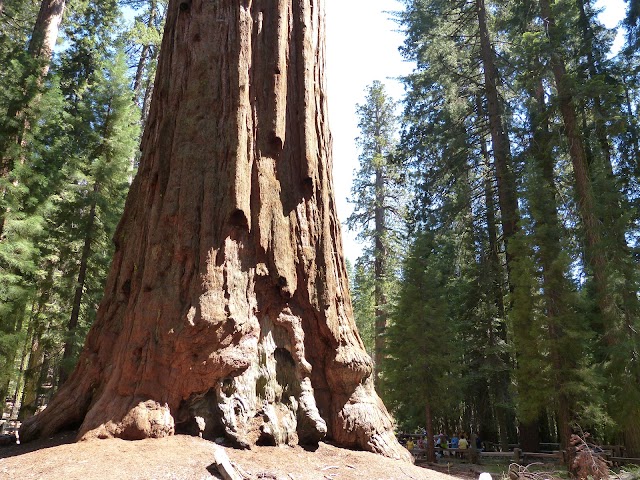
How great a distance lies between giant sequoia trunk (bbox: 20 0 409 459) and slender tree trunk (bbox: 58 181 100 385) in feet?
19.1

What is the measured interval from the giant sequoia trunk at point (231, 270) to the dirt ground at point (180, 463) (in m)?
0.24

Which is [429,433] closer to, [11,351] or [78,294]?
[78,294]

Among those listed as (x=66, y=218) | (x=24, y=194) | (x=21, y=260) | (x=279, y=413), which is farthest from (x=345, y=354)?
(x=66, y=218)

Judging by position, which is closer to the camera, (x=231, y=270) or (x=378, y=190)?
(x=231, y=270)

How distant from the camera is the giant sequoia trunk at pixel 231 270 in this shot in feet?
16.7

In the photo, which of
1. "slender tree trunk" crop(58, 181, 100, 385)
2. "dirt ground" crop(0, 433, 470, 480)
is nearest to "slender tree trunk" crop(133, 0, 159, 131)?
Result: "slender tree trunk" crop(58, 181, 100, 385)

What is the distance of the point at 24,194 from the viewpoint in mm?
11430

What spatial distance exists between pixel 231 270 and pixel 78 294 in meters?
7.95

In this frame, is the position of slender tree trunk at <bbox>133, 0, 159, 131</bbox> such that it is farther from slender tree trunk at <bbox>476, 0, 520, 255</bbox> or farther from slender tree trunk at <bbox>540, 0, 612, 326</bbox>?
slender tree trunk at <bbox>540, 0, 612, 326</bbox>

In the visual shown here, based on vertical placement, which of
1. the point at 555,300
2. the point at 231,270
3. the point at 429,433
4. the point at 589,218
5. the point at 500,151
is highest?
the point at 500,151

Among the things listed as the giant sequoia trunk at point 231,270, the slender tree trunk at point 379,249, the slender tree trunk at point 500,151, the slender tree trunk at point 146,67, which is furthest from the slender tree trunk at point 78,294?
the slender tree trunk at point 379,249

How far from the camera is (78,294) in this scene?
11.8 meters

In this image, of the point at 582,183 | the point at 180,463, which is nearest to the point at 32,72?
the point at 180,463

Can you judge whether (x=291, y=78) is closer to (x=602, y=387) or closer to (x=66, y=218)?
(x=66, y=218)
